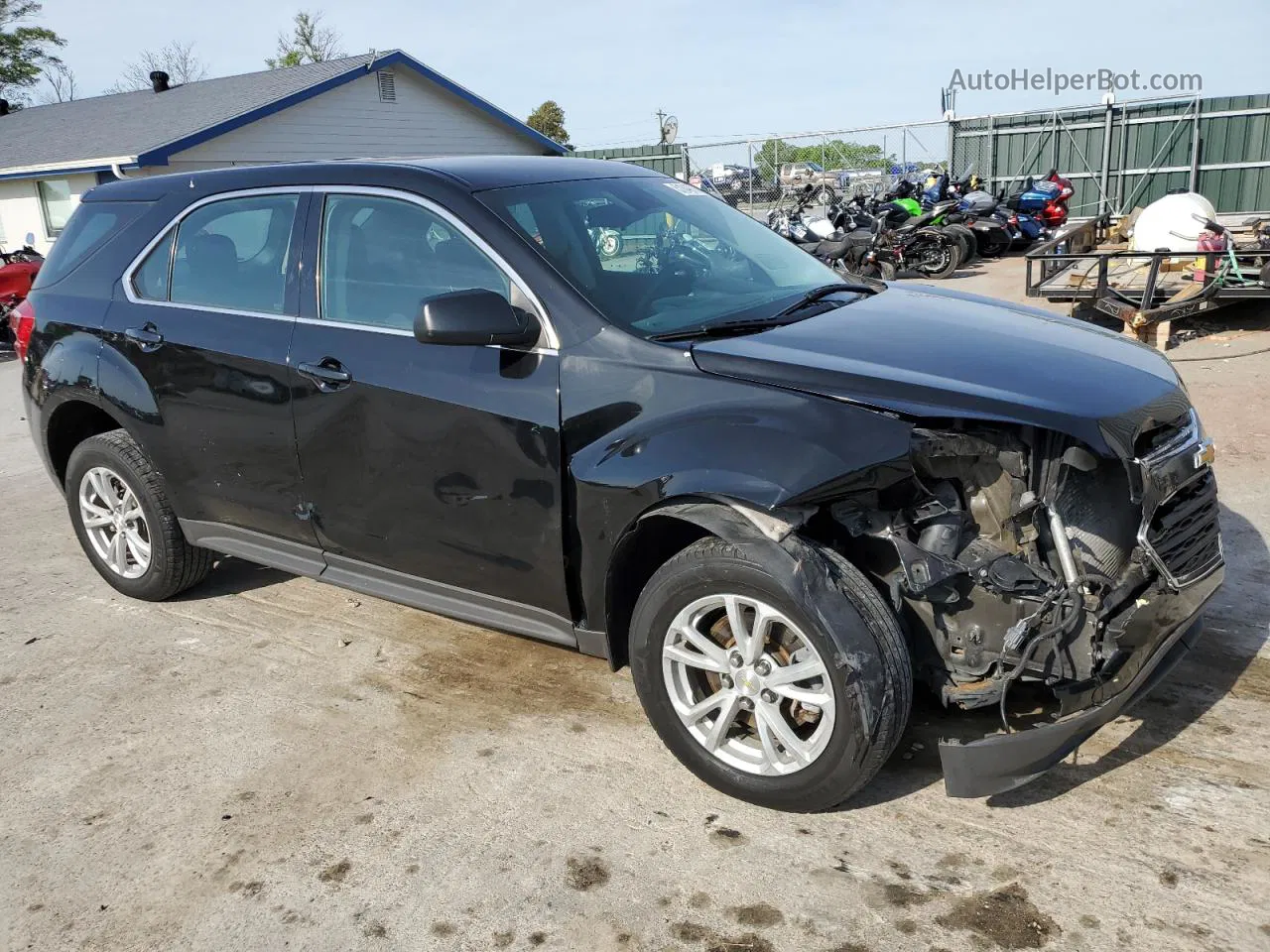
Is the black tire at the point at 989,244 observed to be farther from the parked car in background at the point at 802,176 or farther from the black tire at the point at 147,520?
the black tire at the point at 147,520

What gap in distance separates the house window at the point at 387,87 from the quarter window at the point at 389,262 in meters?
20.9

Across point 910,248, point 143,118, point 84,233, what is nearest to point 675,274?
point 84,233

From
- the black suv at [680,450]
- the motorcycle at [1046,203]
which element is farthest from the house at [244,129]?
the black suv at [680,450]

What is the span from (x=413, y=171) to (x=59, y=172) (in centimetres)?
2048

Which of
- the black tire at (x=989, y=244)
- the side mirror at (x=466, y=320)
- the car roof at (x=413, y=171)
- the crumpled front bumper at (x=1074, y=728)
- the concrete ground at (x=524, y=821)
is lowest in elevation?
the concrete ground at (x=524, y=821)

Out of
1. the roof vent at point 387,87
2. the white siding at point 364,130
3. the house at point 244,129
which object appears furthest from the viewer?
the roof vent at point 387,87

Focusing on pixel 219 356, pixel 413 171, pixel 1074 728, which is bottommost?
pixel 1074 728

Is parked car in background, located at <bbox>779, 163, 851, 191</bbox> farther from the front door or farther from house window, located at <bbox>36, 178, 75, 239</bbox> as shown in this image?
the front door

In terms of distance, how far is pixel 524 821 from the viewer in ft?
10.6

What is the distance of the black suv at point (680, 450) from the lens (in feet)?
9.48

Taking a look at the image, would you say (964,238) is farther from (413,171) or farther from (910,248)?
(413,171)

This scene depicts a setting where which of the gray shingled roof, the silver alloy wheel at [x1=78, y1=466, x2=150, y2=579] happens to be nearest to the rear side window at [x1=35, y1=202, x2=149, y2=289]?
the silver alloy wheel at [x1=78, y1=466, x2=150, y2=579]

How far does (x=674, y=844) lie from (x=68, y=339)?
3736mm

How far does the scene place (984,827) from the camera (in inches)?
120
